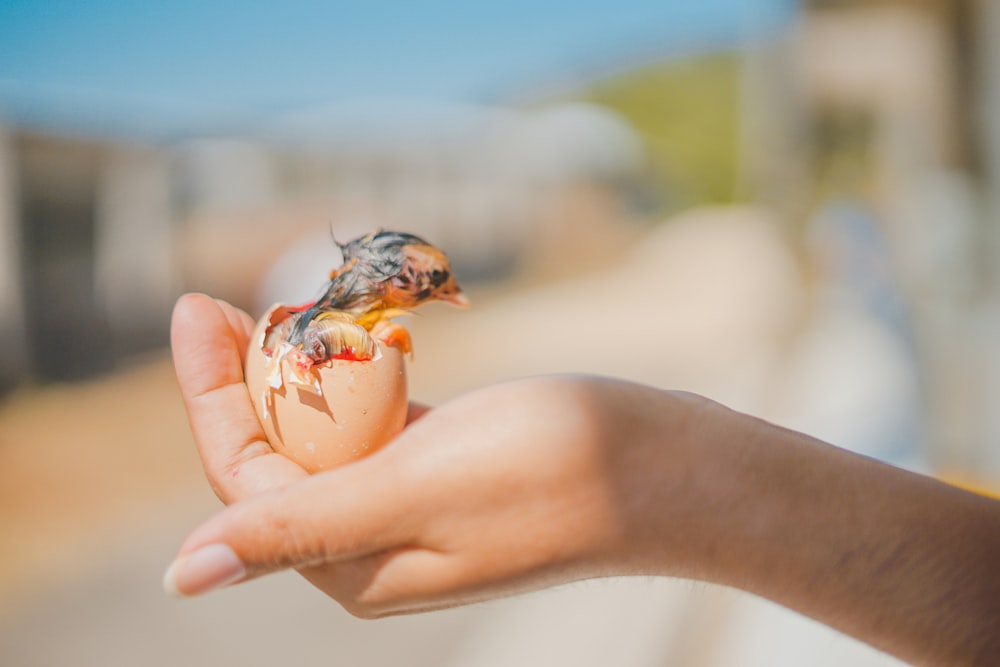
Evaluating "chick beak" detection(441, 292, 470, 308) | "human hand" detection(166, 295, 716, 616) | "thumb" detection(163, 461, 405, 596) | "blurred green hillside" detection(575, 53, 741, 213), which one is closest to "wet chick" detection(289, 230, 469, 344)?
"chick beak" detection(441, 292, 470, 308)

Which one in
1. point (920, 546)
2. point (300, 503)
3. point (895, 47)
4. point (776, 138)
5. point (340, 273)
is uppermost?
point (895, 47)

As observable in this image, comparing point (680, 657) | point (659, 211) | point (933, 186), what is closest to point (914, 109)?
point (933, 186)

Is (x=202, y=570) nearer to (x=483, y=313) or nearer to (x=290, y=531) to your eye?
(x=290, y=531)

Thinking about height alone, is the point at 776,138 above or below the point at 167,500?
above

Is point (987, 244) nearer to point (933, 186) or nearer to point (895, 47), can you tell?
point (933, 186)

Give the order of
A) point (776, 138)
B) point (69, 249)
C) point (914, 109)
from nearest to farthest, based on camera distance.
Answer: point (69, 249), point (914, 109), point (776, 138)

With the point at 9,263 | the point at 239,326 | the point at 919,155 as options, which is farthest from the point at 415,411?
the point at 919,155
